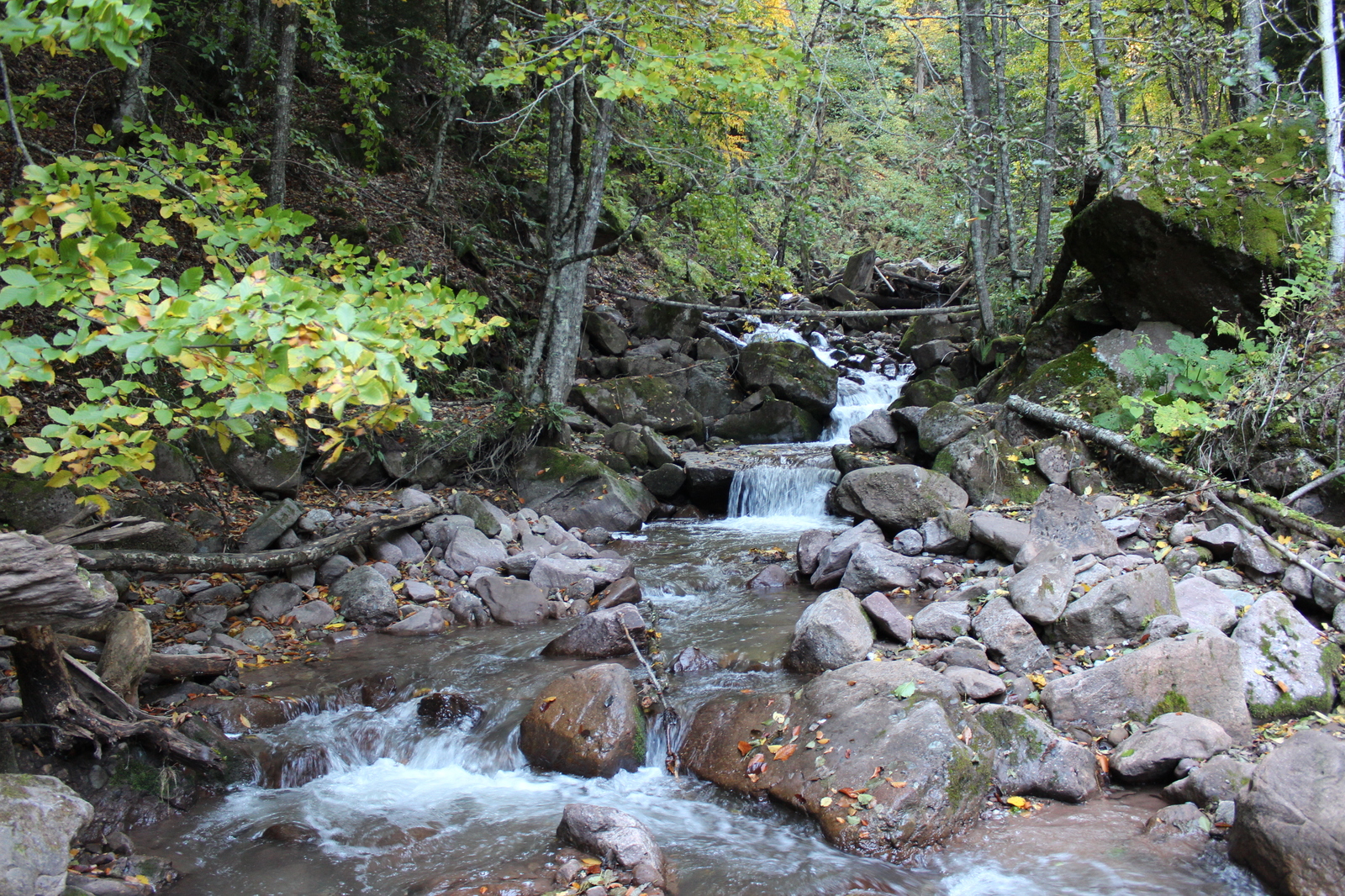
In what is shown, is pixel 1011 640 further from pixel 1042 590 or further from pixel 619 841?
pixel 619 841

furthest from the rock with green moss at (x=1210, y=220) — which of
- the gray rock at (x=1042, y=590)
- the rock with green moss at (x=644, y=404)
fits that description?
the rock with green moss at (x=644, y=404)

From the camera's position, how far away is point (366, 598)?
7.11 metres

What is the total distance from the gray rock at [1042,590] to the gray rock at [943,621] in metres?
0.37

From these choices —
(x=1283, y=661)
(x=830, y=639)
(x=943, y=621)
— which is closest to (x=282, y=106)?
(x=830, y=639)

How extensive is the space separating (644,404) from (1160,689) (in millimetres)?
9686

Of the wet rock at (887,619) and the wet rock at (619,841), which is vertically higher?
the wet rock at (887,619)

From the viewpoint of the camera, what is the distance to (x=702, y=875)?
12.6ft

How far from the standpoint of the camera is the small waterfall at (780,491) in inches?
431

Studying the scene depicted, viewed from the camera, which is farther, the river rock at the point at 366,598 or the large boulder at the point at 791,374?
the large boulder at the point at 791,374

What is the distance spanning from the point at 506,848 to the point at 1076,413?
26.6 feet

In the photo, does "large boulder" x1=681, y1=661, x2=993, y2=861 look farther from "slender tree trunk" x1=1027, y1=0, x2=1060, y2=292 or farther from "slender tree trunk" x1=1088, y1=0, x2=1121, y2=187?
"slender tree trunk" x1=1027, y1=0, x2=1060, y2=292

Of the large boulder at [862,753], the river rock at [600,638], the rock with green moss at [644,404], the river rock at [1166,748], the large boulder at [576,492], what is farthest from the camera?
the rock with green moss at [644,404]

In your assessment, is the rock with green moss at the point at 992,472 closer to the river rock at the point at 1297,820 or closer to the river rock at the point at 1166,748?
the river rock at the point at 1166,748

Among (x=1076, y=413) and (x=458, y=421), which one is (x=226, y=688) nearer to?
(x=458, y=421)
